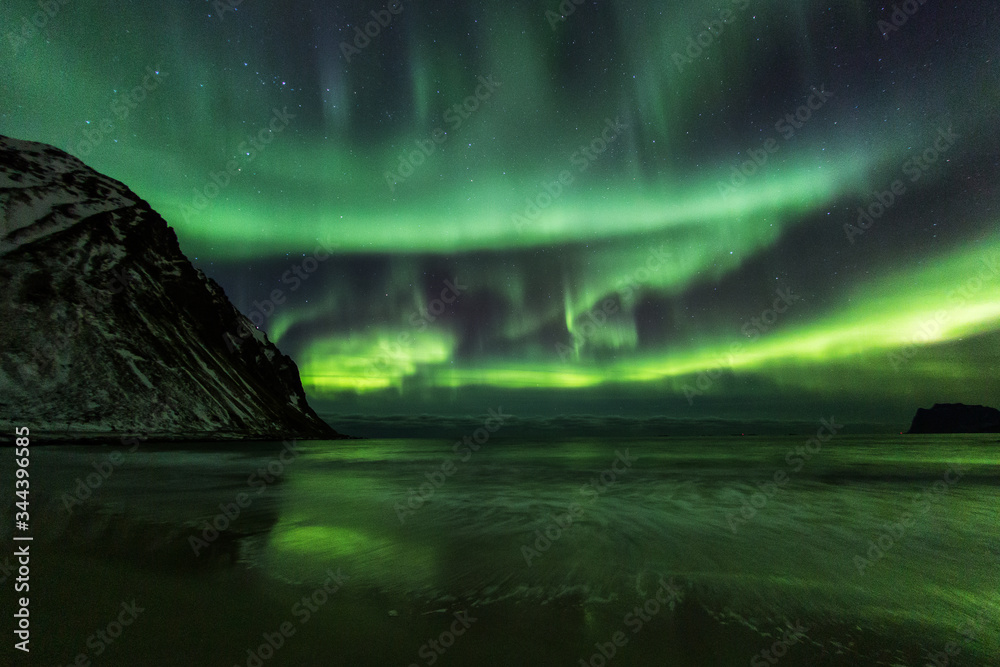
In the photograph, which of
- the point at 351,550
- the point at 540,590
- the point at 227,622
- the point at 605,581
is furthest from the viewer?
the point at 351,550

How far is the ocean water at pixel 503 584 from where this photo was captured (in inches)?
158

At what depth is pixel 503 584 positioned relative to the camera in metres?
5.84

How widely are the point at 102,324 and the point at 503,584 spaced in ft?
259

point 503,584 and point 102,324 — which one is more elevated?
point 503,584

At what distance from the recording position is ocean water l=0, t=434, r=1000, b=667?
4.02 meters

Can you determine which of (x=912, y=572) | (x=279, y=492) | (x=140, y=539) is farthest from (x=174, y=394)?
(x=912, y=572)

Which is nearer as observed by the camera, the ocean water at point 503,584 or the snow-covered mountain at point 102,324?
the ocean water at point 503,584

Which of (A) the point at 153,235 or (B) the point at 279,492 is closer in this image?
(B) the point at 279,492

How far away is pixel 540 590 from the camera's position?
5.60 m

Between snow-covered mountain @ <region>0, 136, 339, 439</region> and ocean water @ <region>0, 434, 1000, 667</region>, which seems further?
snow-covered mountain @ <region>0, 136, 339, 439</region>

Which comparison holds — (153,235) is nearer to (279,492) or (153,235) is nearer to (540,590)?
(279,492)

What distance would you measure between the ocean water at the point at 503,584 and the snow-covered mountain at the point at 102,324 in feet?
178

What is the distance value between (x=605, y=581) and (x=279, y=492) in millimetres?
13120

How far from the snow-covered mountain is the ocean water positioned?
2136 inches
